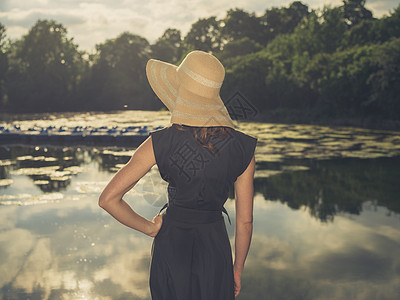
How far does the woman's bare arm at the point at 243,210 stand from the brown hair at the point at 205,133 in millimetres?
170

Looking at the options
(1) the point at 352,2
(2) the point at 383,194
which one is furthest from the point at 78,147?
(1) the point at 352,2

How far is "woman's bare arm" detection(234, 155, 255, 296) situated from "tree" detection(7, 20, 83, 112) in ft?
144

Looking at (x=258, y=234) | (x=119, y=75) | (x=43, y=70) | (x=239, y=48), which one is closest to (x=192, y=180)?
(x=258, y=234)

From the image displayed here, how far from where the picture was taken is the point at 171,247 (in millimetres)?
1664

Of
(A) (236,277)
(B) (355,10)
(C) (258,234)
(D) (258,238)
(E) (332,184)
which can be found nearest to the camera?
(A) (236,277)

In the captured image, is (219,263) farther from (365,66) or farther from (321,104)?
(321,104)

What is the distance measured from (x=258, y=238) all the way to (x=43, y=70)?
47923mm

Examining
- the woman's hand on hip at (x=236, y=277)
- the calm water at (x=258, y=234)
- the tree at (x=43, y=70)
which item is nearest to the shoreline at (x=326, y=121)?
the calm water at (x=258, y=234)

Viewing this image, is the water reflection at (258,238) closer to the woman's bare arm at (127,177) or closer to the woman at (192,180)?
the woman at (192,180)

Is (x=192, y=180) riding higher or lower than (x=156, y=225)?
higher

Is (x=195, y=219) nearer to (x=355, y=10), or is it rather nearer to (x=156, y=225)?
(x=156, y=225)

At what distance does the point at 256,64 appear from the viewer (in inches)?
1159

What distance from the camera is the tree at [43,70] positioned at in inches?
1740

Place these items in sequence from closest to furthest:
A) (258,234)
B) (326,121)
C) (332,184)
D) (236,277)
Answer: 1. (236,277)
2. (258,234)
3. (332,184)
4. (326,121)
